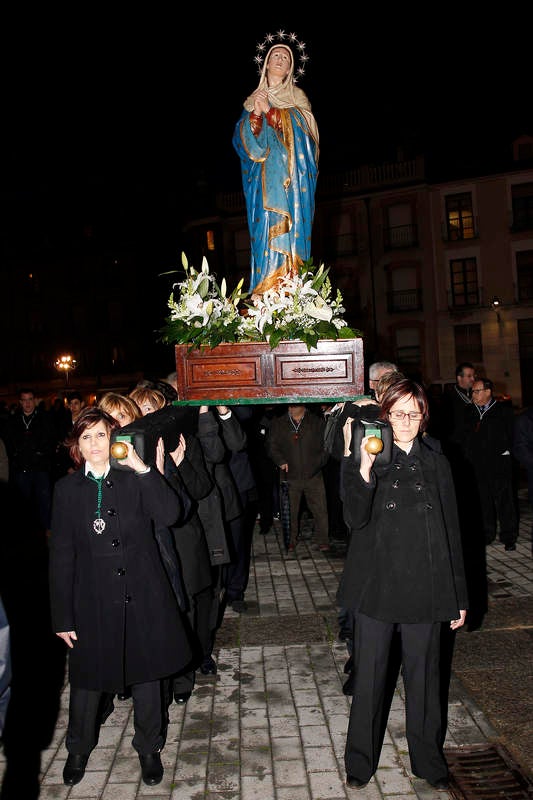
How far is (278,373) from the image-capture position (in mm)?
4648

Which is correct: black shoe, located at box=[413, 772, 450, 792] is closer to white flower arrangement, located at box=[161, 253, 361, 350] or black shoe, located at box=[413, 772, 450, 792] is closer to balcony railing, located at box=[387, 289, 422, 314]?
white flower arrangement, located at box=[161, 253, 361, 350]

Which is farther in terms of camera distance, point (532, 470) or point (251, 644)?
point (532, 470)

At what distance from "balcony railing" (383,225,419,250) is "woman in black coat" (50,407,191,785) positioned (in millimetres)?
31438

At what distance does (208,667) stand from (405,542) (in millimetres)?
2502

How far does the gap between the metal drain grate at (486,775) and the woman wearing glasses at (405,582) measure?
5.3 inches

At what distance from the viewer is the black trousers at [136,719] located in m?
3.83

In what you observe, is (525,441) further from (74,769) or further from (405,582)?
(74,769)

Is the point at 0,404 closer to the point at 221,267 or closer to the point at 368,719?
the point at 368,719

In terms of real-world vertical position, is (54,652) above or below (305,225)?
below

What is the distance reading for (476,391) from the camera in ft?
29.0

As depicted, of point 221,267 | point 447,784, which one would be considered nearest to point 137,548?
point 447,784

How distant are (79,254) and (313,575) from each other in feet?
146

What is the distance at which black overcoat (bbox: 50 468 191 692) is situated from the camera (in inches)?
147

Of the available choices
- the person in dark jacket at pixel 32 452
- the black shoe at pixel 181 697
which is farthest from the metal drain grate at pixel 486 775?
the person in dark jacket at pixel 32 452
